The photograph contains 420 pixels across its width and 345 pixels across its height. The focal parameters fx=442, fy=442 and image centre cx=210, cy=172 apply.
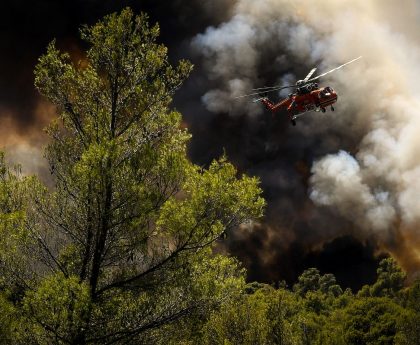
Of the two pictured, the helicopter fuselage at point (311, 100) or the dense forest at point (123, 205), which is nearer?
the dense forest at point (123, 205)

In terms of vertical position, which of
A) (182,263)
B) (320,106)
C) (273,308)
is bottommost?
(182,263)

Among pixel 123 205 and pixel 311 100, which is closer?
pixel 123 205

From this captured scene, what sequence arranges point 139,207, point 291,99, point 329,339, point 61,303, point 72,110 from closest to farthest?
point 61,303
point 139,207
point 72,110
point 329,339
point 291,99

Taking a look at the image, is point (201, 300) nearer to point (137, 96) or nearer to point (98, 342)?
point (98, 342)

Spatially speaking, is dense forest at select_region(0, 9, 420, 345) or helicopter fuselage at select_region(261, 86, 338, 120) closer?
dense forest at select_region(0, 9, 420, 345)

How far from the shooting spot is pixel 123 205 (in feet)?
33.4

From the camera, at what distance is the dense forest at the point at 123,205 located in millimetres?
10055

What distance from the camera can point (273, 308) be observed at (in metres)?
28.4

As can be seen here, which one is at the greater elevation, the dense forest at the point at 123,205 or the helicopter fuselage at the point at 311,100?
the helicopter fuselage at the point at 311,100

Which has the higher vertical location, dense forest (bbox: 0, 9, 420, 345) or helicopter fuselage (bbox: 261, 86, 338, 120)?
helicopter fuselage (bbox: 261, 86, 338, 120)

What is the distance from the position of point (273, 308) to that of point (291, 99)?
21.3 m

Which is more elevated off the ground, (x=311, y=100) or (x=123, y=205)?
(x=311, y=100)

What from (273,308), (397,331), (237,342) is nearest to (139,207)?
(237,342)

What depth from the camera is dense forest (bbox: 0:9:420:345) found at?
396 inches
